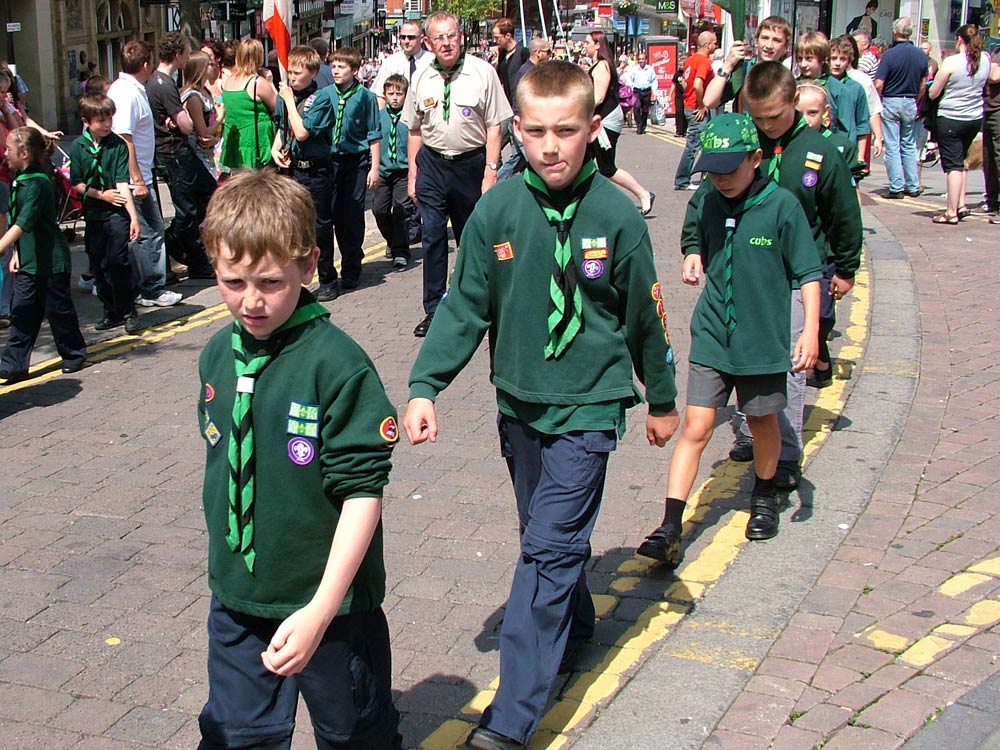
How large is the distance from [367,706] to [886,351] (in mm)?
6162

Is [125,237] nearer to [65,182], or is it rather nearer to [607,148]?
[65,182]

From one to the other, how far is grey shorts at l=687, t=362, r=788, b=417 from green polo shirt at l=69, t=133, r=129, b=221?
17.3ft

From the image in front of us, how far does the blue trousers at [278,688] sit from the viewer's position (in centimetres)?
292

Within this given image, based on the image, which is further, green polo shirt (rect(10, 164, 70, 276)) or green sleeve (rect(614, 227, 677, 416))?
green polo shirt (rect(10, 164, 70, 276))

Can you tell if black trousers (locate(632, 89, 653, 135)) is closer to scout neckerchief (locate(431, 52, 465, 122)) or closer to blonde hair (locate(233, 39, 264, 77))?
blonde hair (locate(233, 39, 264, 77))

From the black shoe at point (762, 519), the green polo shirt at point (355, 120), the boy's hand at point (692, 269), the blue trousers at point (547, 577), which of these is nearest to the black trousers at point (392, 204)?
the green polo shirt at point (355, 120)

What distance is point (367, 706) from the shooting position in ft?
9.75

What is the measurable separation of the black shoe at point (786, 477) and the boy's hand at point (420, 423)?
265cm

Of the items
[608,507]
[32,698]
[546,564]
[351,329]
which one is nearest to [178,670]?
[32,698]

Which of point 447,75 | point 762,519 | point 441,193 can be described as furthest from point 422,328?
point 762,519

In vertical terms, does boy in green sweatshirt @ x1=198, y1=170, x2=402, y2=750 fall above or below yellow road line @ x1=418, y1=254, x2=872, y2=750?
above

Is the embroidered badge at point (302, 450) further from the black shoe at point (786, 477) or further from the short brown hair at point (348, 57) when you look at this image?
the short brown hair at point (348, 57)

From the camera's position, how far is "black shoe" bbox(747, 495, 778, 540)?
5332 mm

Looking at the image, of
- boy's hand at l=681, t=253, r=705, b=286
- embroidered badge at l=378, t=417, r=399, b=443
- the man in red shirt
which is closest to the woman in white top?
the man in red shirt
